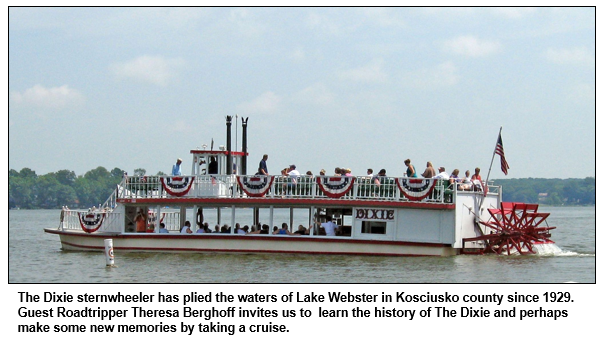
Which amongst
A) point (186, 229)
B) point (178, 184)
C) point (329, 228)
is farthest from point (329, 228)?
point (178, 184)

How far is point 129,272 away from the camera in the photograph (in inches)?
902

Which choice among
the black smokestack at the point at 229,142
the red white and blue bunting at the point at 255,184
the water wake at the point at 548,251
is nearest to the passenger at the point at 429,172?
the red white and blue bunting at the point at 255,184

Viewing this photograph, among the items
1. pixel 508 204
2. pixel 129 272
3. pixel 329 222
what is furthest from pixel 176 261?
pixel 508 204

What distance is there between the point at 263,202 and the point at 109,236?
5275mm

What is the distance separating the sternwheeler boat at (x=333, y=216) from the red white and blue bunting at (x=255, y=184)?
3 cm

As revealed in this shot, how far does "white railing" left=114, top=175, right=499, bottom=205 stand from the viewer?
971 inches

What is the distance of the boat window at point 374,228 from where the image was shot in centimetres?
2509

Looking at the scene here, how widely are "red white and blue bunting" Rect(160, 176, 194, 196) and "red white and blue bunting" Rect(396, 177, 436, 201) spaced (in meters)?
6.36

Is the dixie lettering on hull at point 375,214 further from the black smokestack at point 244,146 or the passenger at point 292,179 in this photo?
the black smokestack at point 244,146

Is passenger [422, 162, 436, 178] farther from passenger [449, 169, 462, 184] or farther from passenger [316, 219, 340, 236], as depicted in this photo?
passenger [316, 219, 340, 236]

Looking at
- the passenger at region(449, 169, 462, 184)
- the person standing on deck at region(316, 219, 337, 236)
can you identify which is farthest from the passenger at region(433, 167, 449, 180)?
the person standing on deck at region(316, 219, 337, 236)

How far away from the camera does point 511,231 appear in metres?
25.5

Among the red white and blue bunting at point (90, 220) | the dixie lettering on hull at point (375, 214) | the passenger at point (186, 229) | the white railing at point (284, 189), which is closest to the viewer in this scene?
the white railing at point (284, 189)

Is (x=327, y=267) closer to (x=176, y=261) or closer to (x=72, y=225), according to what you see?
(x=176, y=261)
